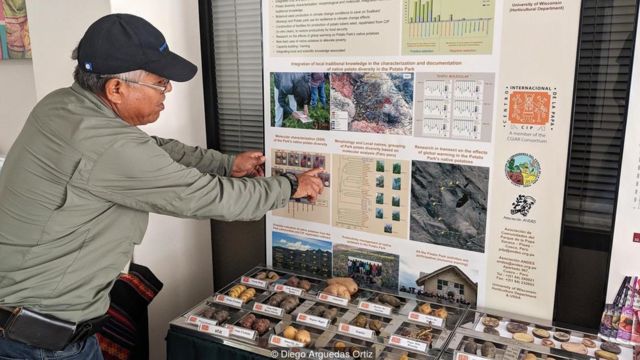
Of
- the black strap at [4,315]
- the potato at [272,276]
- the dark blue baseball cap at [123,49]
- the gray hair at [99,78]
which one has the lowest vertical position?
the potato at [272,276]

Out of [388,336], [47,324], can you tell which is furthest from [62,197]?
[388,336]

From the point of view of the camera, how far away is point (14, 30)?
2.78 meters

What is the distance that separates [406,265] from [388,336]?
386 mm

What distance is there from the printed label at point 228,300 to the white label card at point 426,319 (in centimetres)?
63

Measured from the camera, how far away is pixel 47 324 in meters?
1.57

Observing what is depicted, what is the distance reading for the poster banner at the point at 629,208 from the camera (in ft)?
5.33

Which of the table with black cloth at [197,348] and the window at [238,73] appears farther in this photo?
the window at [238,73]

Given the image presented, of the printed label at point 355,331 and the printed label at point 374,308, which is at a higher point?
the printed label at point 374,308

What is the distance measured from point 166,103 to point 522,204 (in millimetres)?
1551

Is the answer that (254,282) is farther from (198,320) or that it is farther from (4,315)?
(4,315)

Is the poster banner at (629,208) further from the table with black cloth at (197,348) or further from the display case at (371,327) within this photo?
the table with black cloth at (197,348)

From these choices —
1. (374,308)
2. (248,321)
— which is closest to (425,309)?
(374,308)

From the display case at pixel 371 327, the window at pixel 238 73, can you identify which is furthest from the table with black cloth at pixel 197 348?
the window at pixel 238 73

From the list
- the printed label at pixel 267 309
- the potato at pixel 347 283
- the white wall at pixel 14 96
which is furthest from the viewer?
the white wall at pixel 14 96
